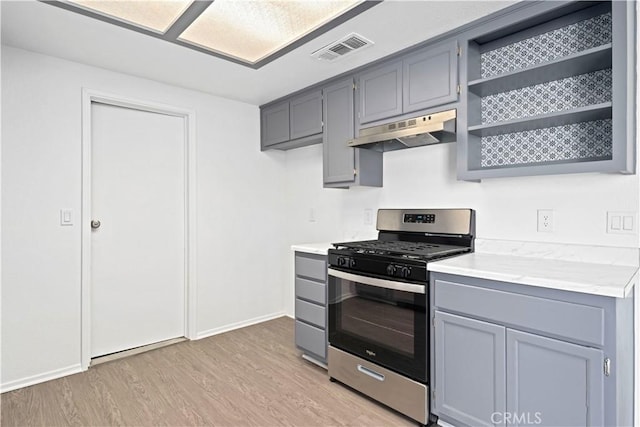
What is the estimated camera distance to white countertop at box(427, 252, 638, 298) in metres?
1.40

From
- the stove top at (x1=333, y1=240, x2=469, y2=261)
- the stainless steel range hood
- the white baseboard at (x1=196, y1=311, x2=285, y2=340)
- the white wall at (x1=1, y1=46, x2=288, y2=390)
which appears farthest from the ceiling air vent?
the white baseboard at (x1=196, y1=311, x2=285, y2=340)

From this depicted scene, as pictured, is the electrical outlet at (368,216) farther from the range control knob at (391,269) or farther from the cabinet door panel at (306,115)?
the range control knob at (391,269)

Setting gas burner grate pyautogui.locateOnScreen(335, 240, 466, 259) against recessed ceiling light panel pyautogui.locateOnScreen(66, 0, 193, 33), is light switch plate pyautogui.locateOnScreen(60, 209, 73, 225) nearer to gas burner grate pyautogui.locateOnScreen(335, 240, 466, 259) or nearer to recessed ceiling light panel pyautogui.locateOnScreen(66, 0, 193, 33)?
recessed ceiling light panel pyautogui.locateOnScreen(66, 0, 193, 33)

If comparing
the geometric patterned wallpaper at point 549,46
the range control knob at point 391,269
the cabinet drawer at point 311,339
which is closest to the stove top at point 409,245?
the range control knob at point 391,269

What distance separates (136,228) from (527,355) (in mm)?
2987

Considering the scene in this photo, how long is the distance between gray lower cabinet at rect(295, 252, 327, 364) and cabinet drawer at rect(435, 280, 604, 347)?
3.24 feet

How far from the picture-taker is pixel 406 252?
6.97 feet

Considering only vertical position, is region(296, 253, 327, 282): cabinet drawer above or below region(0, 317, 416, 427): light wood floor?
above

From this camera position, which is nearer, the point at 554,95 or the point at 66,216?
the point at 554,95

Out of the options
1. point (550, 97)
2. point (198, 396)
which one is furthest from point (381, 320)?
point (550, 97)

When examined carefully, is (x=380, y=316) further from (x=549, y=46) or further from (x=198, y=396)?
(x=549, y=46)

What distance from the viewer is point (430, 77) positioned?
2.32m

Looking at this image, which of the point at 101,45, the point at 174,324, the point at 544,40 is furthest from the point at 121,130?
the point at 544,40

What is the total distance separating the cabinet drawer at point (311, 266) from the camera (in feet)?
8.74
